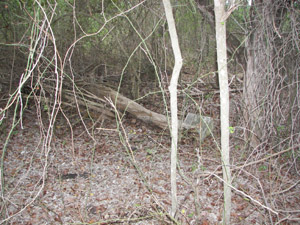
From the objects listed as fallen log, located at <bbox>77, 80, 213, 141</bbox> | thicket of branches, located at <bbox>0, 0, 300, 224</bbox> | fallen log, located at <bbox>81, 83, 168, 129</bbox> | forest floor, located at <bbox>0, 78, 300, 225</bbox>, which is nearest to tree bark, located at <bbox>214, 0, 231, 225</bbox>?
forest floor, located at <bbox>0, 78, 300, 225</bbox>

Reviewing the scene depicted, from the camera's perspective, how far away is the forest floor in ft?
8.84

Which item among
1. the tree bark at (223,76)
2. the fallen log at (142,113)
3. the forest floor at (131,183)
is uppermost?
the tree bark at (223,76)

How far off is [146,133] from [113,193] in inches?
77.7

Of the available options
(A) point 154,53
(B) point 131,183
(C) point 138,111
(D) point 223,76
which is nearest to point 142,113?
(C) point 138,111

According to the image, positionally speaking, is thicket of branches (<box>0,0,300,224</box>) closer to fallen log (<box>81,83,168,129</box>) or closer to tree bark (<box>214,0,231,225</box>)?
fallen log (<box>81,83,168,129</box>)

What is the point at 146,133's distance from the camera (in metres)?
5.18

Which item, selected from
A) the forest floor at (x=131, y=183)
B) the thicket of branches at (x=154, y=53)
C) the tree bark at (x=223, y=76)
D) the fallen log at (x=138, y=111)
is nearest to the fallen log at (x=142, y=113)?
the fallen log at (x=138, y=111)

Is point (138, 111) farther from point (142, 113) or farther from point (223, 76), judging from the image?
point (223, 76)

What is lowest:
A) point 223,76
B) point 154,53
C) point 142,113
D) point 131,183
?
point 131,183

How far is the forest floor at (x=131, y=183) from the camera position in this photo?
2695 mm

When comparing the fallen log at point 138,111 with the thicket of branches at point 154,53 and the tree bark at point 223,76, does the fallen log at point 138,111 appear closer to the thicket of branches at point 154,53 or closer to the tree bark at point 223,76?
the thicket of branches at point 154,53

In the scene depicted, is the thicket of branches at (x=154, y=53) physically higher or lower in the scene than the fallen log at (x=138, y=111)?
higher

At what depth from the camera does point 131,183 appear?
357 centimetres

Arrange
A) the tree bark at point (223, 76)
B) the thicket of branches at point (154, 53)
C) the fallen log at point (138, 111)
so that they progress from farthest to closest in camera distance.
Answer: the fallen log at point (138, 111) → the thicket of branches at point (154, 53) → the tree bark at point (223, 76)
